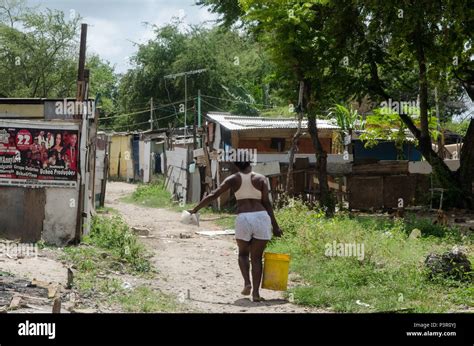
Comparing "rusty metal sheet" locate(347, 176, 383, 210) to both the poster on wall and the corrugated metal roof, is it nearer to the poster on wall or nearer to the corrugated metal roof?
the corrugated metal roof

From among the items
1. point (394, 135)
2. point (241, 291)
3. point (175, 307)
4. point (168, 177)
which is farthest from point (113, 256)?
point (168, 177)

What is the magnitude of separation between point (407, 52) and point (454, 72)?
1470 millimetres

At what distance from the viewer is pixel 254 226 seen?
886cm

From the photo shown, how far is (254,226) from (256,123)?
664 inches

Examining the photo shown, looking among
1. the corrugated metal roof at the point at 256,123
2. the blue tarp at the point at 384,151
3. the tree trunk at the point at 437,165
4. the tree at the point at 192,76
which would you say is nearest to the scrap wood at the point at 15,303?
the tree trunk at the point at 437,165

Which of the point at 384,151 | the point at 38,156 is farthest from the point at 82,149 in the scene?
the point at 384,151

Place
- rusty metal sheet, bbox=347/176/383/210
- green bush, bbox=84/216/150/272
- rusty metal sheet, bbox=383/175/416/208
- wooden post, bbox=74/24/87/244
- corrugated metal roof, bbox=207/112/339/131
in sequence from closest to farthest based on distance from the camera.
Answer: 1. green bush, bbox=84/216/150/272
2. wooden post, bbox=74/24/87/244
3. rusty metal sheet, bbox=347/176/383/210
4. rusty metal sheet, bbox=383/175/416/208
5. corrugated metal roof, bbox=207/112/339/131

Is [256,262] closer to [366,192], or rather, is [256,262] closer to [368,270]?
[368,270]

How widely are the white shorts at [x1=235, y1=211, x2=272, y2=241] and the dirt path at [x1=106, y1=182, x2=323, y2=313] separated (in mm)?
845

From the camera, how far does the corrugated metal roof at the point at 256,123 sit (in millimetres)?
24156

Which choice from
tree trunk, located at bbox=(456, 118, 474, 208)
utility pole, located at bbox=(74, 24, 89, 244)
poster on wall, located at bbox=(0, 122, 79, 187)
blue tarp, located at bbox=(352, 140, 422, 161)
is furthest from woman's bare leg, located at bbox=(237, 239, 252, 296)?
blue tarp, located at bbox=(352, 140, 422, 161)

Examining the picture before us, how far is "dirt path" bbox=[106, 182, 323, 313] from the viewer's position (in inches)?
343
